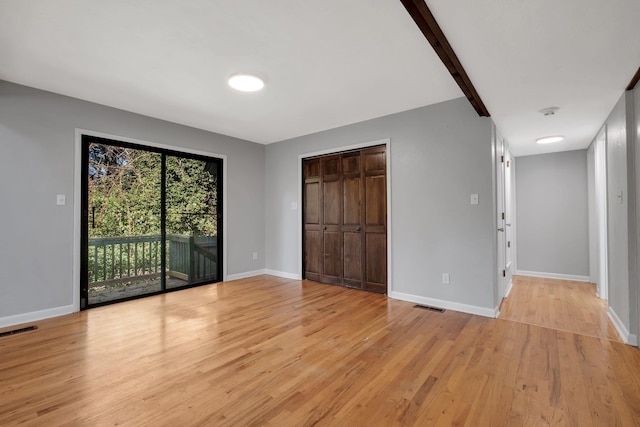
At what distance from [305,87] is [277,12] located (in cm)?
118

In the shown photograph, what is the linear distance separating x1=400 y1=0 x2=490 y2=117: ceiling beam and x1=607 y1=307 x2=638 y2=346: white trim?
252 centimetres

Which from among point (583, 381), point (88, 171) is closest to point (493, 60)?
point (583, 381)

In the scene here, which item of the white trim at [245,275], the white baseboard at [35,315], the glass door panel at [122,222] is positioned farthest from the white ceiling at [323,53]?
the white trim at [245,275]

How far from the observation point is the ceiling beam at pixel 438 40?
1.71 meters

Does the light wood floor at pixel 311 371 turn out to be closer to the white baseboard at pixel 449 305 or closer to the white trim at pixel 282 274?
the white baseboard at pixel 449 305

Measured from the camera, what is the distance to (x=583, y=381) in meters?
2.00

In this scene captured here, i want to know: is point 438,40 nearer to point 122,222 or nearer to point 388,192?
point 388,192

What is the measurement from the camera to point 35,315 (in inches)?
125

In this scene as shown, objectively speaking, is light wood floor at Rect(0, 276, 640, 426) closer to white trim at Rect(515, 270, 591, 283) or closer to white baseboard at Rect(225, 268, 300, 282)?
white baseboard at Rect(225, 268, 300, 282)

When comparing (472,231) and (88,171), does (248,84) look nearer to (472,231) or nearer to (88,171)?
(88,171)

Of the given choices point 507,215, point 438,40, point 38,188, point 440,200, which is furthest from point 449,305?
point 38,188

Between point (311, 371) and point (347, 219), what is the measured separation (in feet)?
8.83

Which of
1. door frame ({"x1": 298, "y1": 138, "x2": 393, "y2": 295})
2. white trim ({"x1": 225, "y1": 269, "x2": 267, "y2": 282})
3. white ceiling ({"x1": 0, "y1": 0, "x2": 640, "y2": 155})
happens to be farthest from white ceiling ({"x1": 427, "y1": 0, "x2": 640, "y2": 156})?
white trim ({"x1": 225, "y1": 269, "x2": 267, "y2": 282})

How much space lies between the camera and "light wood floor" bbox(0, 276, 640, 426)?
167 cm
